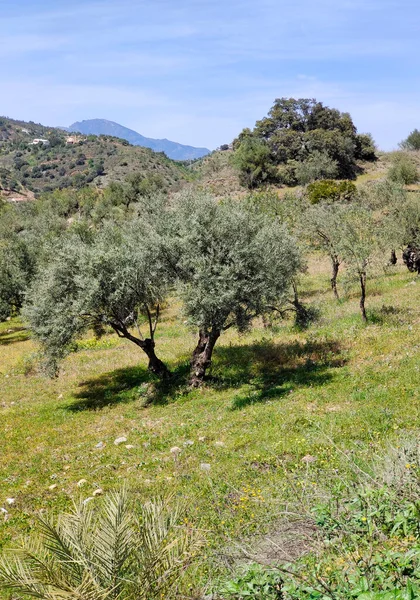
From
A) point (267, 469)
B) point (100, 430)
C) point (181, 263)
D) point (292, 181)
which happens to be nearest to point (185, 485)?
point (267, 469)

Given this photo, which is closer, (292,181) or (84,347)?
(84,347)

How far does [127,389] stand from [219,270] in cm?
767

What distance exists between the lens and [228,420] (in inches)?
612

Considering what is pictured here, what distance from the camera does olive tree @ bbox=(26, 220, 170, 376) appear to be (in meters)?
18.5

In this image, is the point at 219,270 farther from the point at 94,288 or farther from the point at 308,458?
the point at 308,458

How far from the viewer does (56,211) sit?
3716 inches

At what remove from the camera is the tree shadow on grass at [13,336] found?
39281mm

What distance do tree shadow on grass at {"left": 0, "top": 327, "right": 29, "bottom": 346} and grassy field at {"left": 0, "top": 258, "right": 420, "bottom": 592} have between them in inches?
473

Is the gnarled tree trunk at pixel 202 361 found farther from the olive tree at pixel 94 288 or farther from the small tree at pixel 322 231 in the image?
the small tree at pixel 322 231

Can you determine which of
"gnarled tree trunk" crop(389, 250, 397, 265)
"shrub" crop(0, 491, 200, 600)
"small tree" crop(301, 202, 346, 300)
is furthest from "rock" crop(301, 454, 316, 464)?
"gnarled tree trunk" crop(389, 250, 397, 265)

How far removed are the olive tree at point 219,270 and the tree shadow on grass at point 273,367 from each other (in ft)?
6.15

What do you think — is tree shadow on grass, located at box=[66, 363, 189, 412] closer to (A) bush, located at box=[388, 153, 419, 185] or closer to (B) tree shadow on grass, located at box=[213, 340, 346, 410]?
(B) tree shadow on grass, located at box=[213, 340, 346, 410]

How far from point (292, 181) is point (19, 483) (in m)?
69.0

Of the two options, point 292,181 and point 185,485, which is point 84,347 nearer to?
point 185,485
